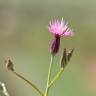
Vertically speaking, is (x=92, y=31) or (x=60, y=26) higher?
(x=60, y=26)

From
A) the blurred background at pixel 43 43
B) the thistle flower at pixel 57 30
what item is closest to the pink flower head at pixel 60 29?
the thistle flower at pixel 57 30

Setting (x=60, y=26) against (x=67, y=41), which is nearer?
(x=60, y=26)

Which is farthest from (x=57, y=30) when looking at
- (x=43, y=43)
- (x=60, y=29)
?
(x=43, y=43)

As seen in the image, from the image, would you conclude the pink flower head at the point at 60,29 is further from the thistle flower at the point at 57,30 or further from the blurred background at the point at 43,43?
the blurred background at the point at 43,43

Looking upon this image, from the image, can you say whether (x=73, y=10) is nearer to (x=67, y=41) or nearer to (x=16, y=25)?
(x=16, y=25)

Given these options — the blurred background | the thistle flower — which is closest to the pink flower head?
the thistle flower

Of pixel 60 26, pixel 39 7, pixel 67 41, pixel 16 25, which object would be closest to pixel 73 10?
pixel 39 7

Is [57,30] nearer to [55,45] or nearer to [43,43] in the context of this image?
[55,45]

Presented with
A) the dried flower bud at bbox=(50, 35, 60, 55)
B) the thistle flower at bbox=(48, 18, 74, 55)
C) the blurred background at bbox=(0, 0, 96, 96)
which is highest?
Result: the thistle flower at bbox=(48, 18, 74, 55)

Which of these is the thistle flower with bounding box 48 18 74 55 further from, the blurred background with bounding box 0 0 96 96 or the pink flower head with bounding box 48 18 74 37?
the blurred background with bounding box 0 0 96 96
